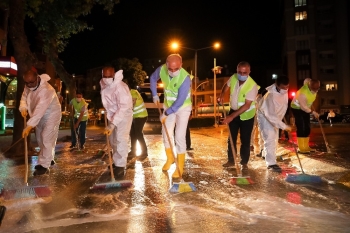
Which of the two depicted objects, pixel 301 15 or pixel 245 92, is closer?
pixel 245 92

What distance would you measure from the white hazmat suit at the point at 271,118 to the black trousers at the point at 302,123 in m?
1.54

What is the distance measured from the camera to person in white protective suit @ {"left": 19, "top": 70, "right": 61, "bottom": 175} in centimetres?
563

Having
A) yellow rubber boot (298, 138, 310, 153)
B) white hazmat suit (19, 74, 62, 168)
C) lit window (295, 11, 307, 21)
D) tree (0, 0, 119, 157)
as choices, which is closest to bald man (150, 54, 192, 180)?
white hazmat suit (19, 74, 62, 168)

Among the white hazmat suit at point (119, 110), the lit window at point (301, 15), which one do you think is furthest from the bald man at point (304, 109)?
the lit window at point (301, 15)

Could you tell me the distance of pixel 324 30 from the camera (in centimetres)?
5531

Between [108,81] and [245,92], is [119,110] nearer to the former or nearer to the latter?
[108,81]

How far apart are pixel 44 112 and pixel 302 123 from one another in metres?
5.37

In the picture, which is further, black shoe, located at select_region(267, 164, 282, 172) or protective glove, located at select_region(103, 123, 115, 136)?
black shoe, located at select_region(267, 164, 282, 172)

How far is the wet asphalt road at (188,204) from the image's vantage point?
325 cm

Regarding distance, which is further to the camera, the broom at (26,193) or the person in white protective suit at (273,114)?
the person in white protective suit at (273,114)

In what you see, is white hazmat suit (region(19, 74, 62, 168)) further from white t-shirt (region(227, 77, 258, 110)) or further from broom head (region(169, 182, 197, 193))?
white t-shirt (region(227, 77, 258, 110))

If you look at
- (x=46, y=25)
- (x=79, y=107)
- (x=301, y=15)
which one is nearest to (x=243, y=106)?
(x=79, y=107)

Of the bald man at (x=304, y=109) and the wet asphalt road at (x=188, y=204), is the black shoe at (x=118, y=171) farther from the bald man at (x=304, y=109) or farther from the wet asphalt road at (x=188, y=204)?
the bald man at (x=304, y=109)

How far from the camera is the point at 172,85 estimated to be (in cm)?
540
